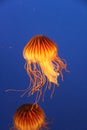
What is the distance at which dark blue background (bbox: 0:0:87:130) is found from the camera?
4297 millimetres

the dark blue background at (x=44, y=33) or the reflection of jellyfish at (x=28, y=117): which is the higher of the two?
the dark blue background at (x=44, y=33)

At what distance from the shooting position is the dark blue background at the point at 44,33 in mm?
4297

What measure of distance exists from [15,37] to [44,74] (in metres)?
0.91

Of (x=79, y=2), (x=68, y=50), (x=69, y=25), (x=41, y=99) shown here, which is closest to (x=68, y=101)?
(x=41, y=99)

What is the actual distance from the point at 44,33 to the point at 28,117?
1.21 meters

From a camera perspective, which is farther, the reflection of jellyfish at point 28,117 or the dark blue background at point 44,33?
the dark blue background at point 44,33

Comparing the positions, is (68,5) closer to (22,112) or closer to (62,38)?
(62,38)

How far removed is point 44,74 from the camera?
3666 mm

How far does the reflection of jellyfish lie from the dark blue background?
936 millimetres

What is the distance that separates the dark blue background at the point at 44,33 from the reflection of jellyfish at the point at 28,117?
3.07ft

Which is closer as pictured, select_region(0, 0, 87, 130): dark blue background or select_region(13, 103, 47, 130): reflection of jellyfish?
select_region(13, 103, 47, 130): reflection of jellyfish

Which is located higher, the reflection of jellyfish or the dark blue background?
the dark blue background

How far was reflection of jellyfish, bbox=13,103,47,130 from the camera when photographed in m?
3.52

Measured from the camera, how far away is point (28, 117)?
3520mm
